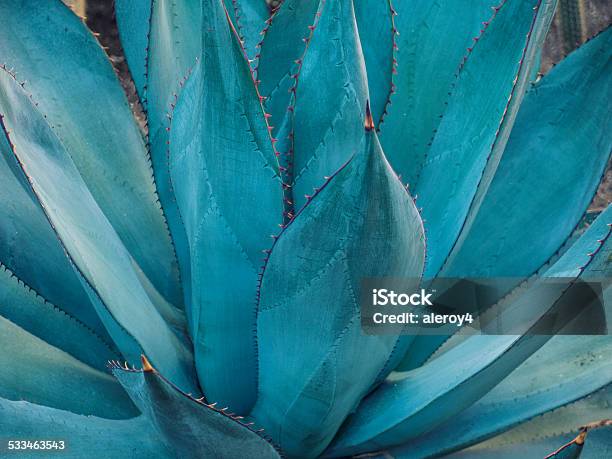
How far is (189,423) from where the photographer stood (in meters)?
0.81

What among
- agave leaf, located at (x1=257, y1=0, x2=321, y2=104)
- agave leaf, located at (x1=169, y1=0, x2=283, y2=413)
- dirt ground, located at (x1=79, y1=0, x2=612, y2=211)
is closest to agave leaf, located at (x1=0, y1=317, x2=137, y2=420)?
agave leaf, located at (x1=169, y1=0, x2=283, y2=413)

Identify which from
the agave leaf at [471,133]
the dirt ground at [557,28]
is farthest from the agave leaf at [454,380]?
the dirt ground at [557,28]

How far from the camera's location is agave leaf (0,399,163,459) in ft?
2.93

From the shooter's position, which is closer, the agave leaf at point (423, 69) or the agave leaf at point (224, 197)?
the agave leaf at point (224, 197)

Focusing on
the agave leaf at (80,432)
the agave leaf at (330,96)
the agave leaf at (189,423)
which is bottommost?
the agave leaf at (80,432)

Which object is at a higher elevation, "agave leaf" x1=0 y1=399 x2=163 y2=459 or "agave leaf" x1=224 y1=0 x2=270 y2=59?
"agave leaf" x1=224 y1=0 x2=270 y2=59

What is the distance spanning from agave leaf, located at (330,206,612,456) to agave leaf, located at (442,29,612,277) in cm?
8

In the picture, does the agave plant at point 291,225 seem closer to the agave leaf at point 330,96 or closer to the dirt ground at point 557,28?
the agave leaf at point 330,96

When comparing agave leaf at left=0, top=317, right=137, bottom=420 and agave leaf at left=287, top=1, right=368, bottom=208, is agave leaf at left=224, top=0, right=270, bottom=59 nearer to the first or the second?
agave leaf at left=287, top=1, right=368, bottom=208

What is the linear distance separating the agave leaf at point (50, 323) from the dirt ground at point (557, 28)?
33.3 inches

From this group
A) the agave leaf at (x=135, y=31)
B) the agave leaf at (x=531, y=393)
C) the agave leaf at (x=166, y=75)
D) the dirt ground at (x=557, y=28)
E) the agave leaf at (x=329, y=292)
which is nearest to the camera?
the agave leaf at (x=329, y=292)

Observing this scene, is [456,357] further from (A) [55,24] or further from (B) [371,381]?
(A) [55,24]

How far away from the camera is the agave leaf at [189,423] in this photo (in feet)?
2.53

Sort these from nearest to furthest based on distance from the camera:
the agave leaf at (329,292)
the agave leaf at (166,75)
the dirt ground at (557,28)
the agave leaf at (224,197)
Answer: the agave leaf at (329,292) → the agave leaf at (224,197) → the agave leaf at (166,75) → the dirt ground at (557,28)
